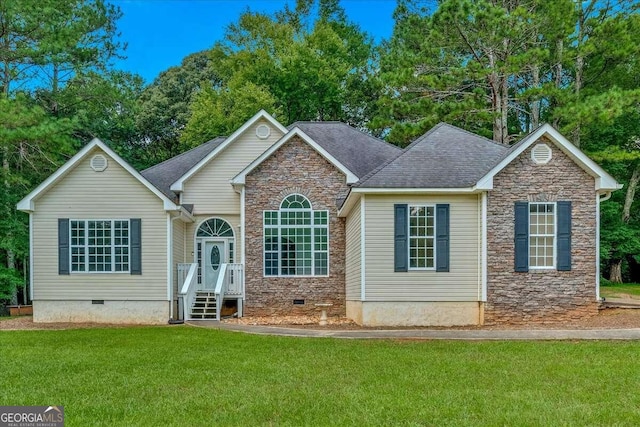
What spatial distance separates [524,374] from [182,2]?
69.5 feet

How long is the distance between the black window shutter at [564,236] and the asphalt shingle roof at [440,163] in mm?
2123

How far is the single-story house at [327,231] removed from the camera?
1473 cm

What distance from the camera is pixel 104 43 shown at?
29.2 metres

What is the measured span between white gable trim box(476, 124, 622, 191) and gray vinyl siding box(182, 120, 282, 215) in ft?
26.6

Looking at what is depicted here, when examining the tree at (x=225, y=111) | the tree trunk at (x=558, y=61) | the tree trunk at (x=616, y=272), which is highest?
the tree trunk at (x=558, y=61)

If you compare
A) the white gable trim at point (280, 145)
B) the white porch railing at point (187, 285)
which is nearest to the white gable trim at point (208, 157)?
the white gable trim at point (280, 145)

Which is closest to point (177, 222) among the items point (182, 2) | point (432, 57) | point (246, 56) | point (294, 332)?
point (294, 332)

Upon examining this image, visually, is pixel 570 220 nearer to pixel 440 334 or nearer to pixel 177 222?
pixel 440 334

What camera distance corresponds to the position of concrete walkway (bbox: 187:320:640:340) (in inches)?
467

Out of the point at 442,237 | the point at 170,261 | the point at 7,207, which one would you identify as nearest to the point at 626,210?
the point at 442,237

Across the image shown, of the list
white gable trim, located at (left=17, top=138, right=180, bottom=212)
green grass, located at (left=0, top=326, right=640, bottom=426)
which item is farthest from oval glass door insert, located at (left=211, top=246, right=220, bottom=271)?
green grass, located at (left=0, top=326, right=640, bottom=426)

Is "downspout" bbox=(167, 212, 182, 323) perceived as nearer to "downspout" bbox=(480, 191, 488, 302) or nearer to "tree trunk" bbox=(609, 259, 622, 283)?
"downspout" bbox=(480, 191, 488, 302)

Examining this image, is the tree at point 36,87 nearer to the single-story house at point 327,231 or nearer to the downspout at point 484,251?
the single-story house at point 327,231

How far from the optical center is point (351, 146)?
66.2ft
